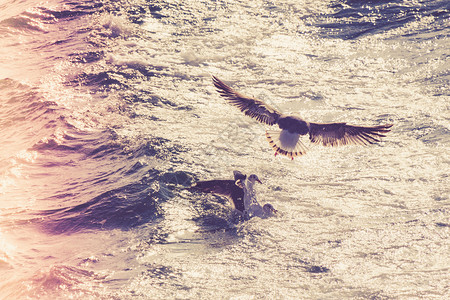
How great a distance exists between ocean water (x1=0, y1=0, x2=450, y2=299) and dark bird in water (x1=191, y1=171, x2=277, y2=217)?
0.19 m

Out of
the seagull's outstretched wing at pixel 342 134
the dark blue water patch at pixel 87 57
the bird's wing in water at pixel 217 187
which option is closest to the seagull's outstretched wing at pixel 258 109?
the seagull's outstretched wing at pixel 342 134

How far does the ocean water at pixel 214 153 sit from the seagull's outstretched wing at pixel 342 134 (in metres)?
0.76

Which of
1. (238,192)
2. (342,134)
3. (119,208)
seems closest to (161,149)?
(119,208)

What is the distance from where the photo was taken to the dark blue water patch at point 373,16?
14203mm

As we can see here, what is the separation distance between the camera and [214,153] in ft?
30.4

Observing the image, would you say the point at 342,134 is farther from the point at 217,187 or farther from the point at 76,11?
the point at 76,11

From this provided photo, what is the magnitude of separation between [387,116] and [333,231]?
409 centimetres

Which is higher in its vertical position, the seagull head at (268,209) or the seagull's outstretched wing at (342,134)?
the seagull's outstretched wing at (342,134)

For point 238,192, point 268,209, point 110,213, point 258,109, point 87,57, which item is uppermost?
point 87,57

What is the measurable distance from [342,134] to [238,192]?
1.91 metres

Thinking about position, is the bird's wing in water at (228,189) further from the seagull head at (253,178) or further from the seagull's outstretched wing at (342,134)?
the seagull's outstretched wing at (342,134)

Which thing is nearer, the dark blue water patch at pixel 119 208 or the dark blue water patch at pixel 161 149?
the dark blue water patch at pixel 119 208

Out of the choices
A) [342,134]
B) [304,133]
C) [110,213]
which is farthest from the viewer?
[304,133]

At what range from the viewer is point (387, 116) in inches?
403
